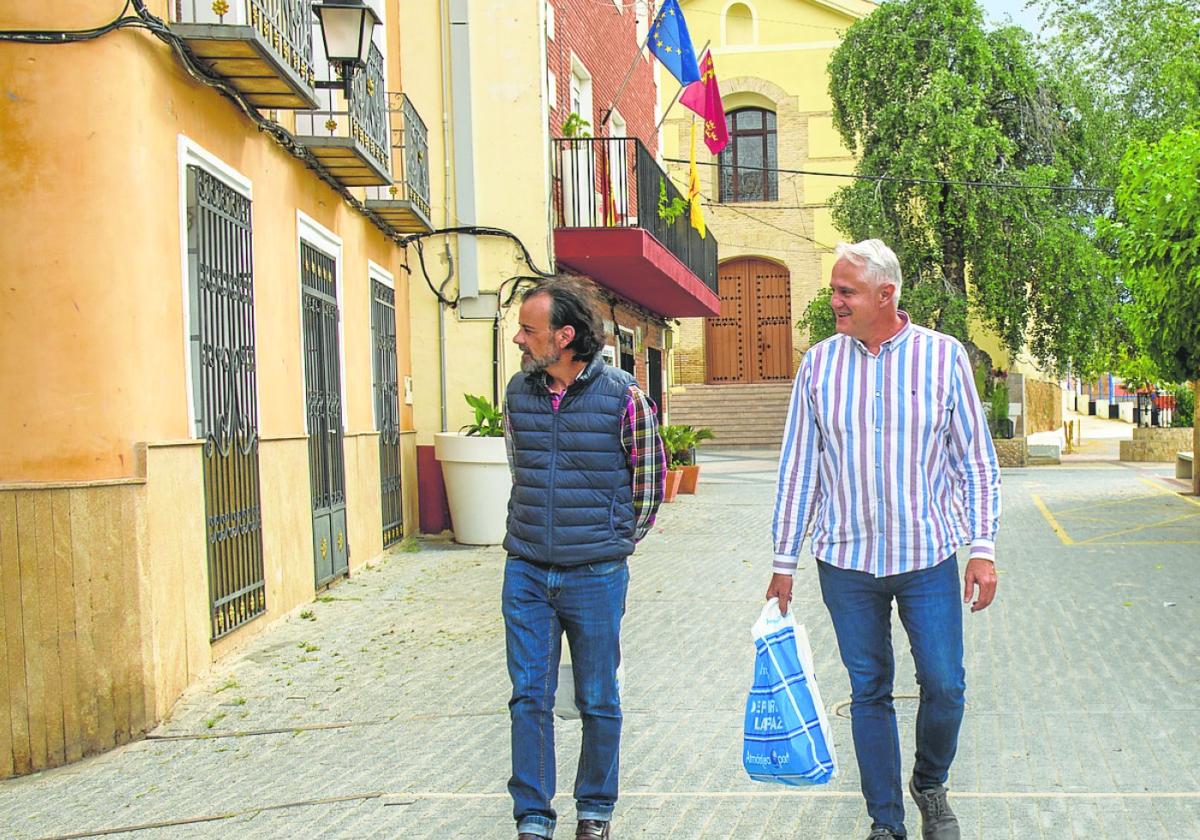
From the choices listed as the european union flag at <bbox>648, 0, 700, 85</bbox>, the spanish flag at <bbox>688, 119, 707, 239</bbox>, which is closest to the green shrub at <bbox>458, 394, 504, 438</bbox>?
the european union flag at <bbox>648, 0, 700, 85</bbox>

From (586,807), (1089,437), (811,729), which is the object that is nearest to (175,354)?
(586,807)

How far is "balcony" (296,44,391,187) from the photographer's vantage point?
10055 millimetres

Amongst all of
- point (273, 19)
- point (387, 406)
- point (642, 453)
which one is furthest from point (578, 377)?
point (387, 406)

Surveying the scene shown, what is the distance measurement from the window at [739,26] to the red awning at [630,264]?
17.0 metres

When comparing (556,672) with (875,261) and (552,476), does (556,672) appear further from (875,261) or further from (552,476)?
(875,261)

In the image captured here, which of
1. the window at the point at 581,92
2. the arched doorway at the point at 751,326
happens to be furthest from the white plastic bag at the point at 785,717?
the arched doorway at the point at 751,326

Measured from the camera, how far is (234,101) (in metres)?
8.28

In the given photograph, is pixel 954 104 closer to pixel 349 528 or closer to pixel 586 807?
pixel 349 528

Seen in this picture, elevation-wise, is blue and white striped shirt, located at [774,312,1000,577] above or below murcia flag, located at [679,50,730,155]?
below

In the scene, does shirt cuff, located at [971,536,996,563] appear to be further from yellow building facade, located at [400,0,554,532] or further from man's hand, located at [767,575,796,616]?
yellow building facade, located at [400,0,554,532]

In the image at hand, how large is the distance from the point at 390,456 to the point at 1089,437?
111 feet

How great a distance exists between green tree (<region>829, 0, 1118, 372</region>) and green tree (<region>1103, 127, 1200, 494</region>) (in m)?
11.8

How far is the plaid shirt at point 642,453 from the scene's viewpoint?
440cm

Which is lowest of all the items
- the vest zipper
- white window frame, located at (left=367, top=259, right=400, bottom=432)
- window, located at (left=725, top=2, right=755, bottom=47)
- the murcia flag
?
the vest zipper
